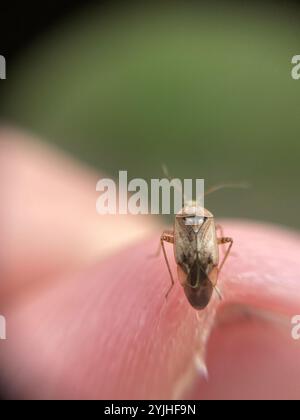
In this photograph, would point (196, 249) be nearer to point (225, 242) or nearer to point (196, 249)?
point (196, 249)

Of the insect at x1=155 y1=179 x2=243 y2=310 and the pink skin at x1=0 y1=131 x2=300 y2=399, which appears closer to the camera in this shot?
the pink skin at x1=0 y1=131 x2=300 y2=399

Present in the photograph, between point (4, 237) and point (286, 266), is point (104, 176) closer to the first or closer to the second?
point (4, 237)

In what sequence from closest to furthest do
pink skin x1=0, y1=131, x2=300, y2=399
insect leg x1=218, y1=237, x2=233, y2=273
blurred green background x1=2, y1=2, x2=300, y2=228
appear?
1. pink skin x1=0, y1=131, x2=300, y2=399
2. insect leg x1=218, y1=237, x2=233, y2=273
3. blurred green background x1=2, y1=2, x2=300, y2=228

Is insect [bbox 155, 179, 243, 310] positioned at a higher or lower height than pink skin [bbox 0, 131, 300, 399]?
higher

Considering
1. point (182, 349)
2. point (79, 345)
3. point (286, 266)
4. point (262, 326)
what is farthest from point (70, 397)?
point (286, 266)

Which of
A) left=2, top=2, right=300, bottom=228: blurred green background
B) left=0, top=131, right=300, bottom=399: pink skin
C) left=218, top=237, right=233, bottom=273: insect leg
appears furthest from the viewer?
left=2, top=2, right=300, bottom=228: blurred green background

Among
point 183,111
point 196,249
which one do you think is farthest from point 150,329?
point 183,111
